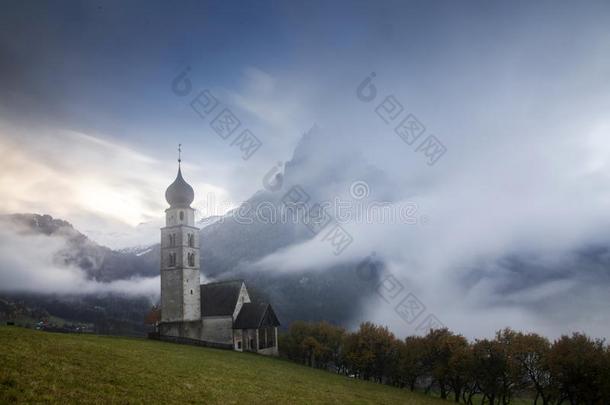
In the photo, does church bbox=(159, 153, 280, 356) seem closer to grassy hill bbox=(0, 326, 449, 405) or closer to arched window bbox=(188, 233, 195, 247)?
arched window bbox=(188, 233, 195, 247)

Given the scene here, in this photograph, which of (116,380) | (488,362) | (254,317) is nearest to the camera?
(116,380)

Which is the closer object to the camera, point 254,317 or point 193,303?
point 254,317

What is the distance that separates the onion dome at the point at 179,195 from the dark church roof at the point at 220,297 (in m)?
14.6

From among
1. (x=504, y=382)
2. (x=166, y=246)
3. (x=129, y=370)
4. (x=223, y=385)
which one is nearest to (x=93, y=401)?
(x=129, y=370)

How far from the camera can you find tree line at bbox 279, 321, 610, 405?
50.5m

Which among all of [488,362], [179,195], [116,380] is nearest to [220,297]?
[179,195]

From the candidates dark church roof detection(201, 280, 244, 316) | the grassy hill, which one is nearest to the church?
dark church roof detection(201, 280, 244, 316)

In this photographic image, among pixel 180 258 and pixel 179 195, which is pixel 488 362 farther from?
pixel 179 195

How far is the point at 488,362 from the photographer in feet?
191

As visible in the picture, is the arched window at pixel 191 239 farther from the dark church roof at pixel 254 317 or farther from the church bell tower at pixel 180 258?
the dark church roof at pixel 254 317

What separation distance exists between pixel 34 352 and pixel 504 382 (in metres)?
51.7

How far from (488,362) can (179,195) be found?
167 feet

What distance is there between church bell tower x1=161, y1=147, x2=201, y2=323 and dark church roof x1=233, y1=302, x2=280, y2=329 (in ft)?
23.1

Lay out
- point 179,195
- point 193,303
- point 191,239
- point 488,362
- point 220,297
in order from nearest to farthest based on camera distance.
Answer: point 488,362
point 193,303
point 179,195
point 191,239
point 220,297
